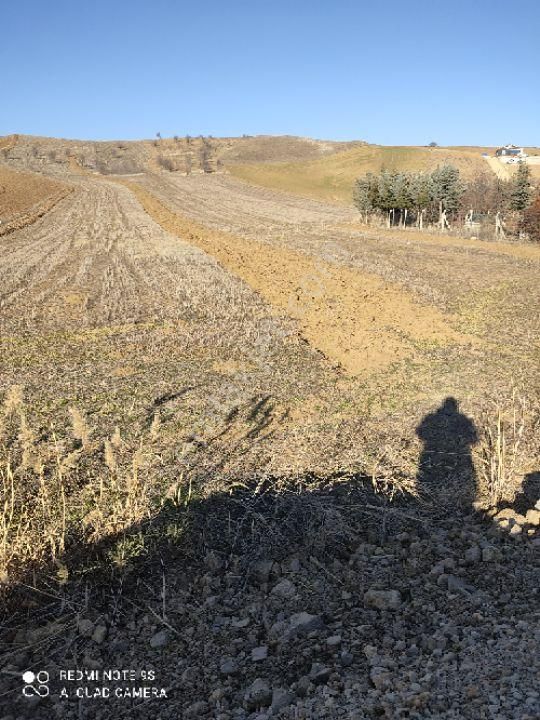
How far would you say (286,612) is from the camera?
430cm

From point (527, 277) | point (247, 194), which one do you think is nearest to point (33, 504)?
point (527, 277)

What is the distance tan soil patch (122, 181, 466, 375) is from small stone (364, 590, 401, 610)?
6.02 m

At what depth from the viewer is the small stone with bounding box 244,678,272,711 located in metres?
3.47

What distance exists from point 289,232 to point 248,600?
29.4 meters

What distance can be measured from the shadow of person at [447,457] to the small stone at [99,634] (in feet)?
11.3

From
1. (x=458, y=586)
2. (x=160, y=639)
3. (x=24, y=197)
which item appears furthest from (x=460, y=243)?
(x=24, y=197)

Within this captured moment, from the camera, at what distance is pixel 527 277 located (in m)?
20.0

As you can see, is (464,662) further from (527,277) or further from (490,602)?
(527,277)

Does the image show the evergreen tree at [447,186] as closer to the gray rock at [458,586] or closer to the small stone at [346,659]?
the gray rock at [458,586]

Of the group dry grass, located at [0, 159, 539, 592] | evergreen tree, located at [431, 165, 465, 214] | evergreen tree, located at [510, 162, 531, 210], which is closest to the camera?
dry grass, located at [0, 159, 539, 592]

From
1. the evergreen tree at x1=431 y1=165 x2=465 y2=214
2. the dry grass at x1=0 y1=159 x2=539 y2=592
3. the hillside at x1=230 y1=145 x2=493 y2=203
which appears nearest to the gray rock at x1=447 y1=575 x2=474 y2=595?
the dry grass at x1=0 y1=159 x2=539 y2=592

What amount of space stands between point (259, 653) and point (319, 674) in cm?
46

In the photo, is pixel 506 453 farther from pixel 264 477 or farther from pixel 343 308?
pixel 343 308

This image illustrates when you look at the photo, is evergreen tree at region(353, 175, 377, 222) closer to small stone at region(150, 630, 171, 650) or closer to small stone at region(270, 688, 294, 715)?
small stone at region(150, 630, 171, 650)
